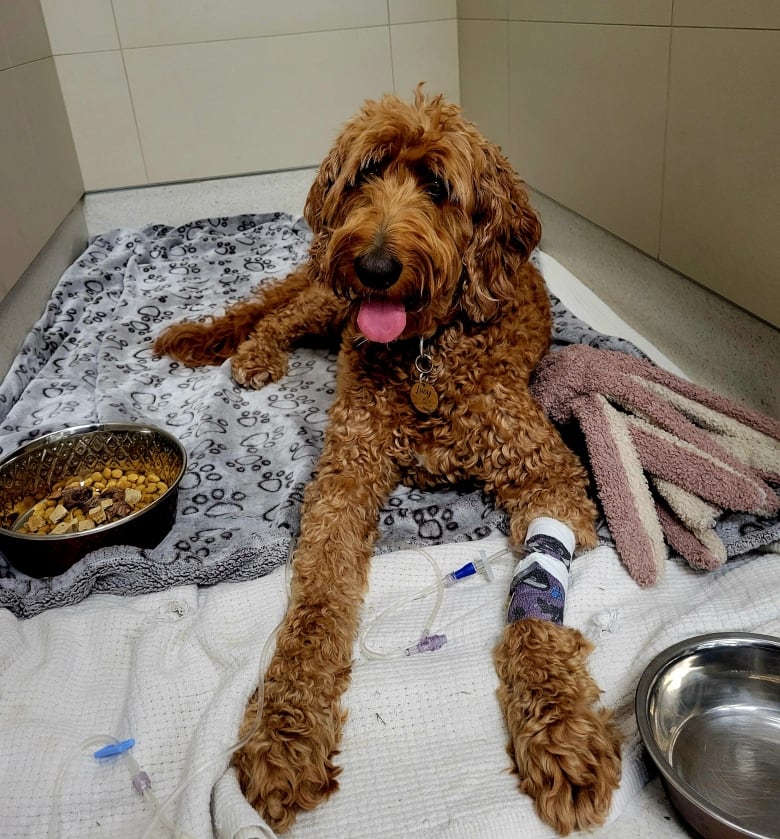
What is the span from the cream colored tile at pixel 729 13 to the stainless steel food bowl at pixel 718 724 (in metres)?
1.60

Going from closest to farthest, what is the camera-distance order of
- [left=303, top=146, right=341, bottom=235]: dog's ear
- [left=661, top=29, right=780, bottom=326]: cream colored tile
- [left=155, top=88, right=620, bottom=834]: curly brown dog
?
[left=155, top=88, right=620, bottom=834]: curly brown dog < [left=303, top=146, right=341, bottom=235]: dog's ear < [left=661, top=29, right=780, bottom=326]: cream colored tile

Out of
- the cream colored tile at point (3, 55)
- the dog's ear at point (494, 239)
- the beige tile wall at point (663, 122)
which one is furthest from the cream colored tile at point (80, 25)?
the dog's ear at point (494, 239)

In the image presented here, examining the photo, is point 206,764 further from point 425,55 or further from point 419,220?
point 425,55

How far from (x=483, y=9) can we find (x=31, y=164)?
94.0 inches

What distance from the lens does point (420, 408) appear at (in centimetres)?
210

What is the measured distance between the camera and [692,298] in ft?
8.92

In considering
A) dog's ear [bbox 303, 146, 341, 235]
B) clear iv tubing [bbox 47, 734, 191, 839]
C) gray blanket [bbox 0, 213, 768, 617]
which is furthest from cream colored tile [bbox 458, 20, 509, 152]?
clear iv tubing [bbox 47, 734, 191, 839]

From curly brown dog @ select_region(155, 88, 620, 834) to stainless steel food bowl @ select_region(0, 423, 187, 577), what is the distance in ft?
1.39

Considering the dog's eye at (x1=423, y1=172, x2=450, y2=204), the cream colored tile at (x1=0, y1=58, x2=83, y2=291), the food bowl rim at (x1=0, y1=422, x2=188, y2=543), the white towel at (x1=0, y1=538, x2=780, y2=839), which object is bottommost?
the white towel at (x1=0, y1=538, x2=780, y2=839)

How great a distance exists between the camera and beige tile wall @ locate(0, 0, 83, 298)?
11.0 feet

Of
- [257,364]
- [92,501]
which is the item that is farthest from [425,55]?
[92,501]

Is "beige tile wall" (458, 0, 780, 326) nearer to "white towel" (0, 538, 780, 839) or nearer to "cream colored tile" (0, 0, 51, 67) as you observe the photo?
"white towel" (0, 538, 780, 839)

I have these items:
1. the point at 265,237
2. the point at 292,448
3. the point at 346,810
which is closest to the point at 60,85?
the point at 265,237

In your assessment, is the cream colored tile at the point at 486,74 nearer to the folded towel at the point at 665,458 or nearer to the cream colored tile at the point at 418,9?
the cream colored tile at the point at 418,9
